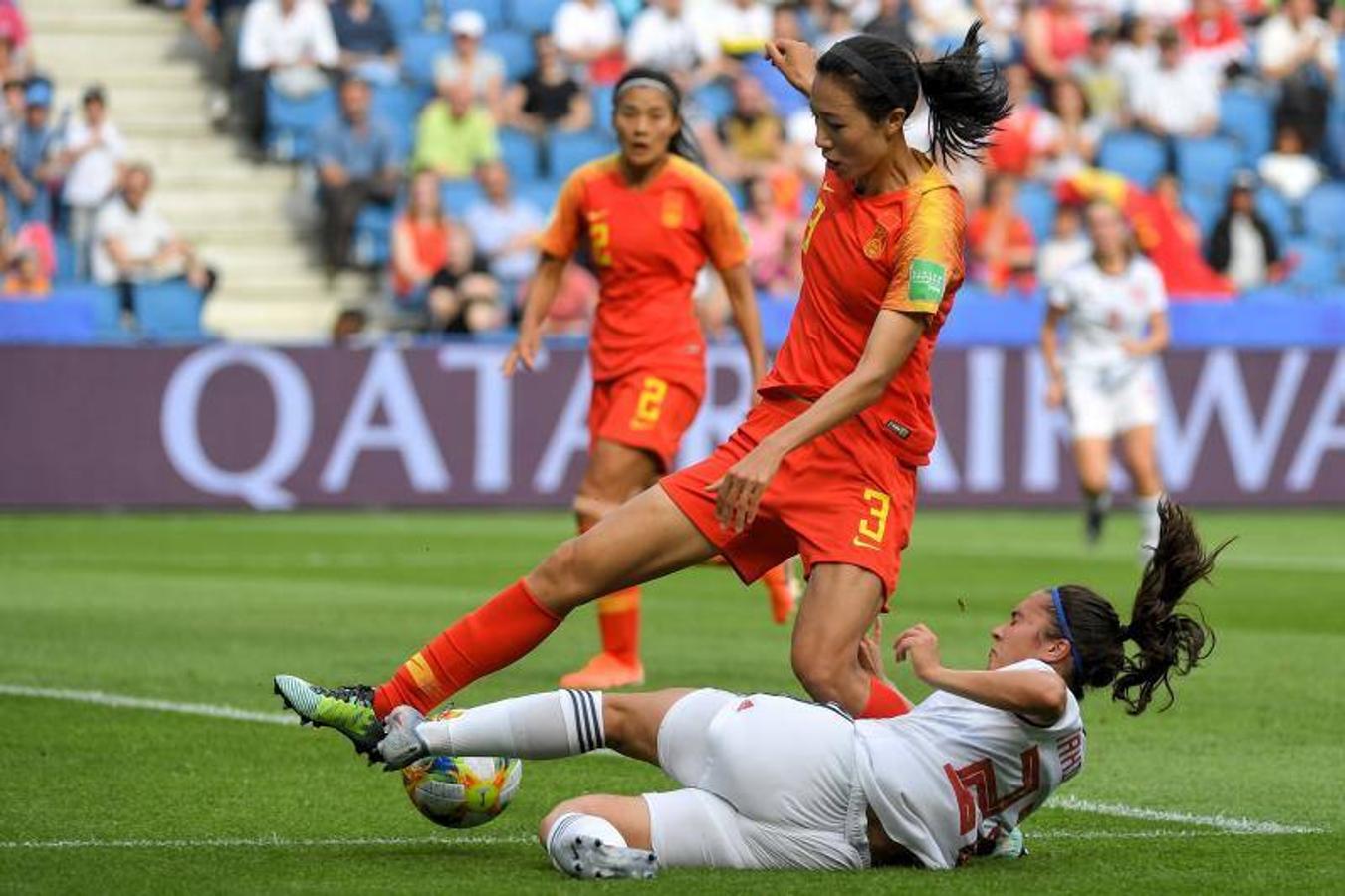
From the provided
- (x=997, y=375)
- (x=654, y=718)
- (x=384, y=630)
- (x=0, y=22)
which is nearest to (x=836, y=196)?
(x=654, y=718)

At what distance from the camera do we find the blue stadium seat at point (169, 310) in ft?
70.3

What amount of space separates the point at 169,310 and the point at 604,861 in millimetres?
15734

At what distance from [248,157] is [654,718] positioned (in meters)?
18.6

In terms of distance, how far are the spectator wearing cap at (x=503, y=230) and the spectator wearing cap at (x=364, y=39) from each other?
1991 millimetres

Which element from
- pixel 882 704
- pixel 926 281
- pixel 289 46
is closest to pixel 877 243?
pixel 926 281

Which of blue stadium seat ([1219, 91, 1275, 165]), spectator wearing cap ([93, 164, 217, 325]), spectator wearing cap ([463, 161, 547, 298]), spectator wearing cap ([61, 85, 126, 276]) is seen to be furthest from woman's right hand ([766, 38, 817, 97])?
blue stadium seat ([1219, 91, 1275, 165])

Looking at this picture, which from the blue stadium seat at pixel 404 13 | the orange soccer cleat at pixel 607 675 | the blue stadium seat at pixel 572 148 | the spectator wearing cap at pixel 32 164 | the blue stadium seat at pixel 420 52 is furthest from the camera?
the blue stadium seat at pixel 404 13

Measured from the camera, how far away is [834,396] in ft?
23.5

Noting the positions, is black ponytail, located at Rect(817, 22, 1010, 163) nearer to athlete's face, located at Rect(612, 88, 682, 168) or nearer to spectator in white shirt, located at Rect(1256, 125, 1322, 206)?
athlete's face, located at Rect(612, 88, 682, 168)

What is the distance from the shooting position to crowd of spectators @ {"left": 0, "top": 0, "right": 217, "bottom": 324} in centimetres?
2169

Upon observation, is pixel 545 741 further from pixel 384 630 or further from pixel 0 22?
pixel 0 22

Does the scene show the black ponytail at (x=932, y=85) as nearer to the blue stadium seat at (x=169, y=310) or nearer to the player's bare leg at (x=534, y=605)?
the player's bare leg at (x=534, y=605)

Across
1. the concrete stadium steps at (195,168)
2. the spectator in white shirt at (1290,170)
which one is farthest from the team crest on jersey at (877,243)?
the spectator in white shirt at (1290,170)

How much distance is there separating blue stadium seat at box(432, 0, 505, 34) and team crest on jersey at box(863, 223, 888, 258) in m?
18.8
